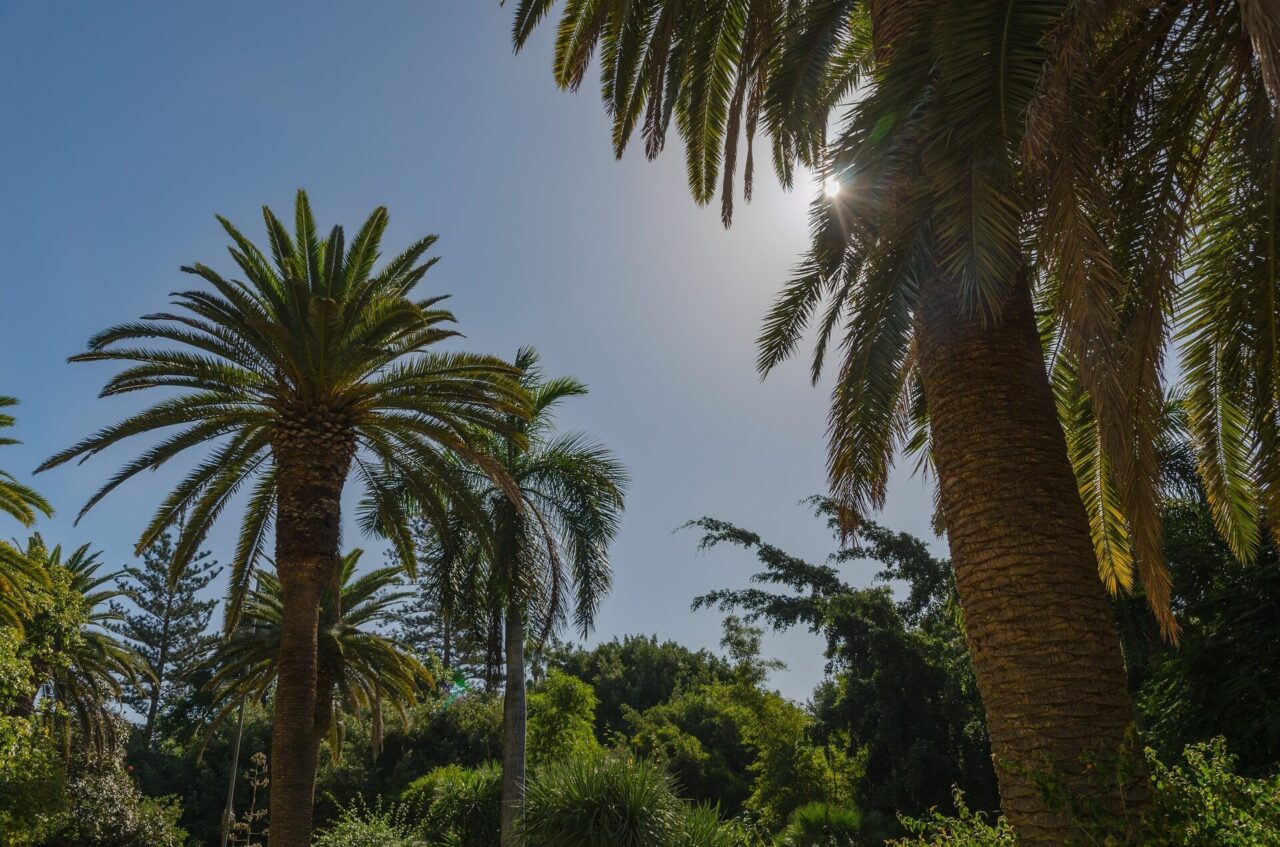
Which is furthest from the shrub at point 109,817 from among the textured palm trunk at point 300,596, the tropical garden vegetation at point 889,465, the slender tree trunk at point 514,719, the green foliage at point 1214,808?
the green foliage at point 1214,808

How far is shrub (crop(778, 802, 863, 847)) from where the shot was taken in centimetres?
1989

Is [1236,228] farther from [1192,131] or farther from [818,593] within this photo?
[818,593]

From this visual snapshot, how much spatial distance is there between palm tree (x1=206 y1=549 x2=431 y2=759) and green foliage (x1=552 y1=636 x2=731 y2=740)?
23.6 meters

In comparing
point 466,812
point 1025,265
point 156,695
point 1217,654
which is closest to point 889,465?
point 1025,265

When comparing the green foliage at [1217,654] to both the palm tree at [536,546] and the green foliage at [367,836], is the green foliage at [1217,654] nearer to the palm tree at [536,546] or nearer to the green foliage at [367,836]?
the palm tree at [536,546]

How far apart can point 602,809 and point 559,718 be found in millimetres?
16520

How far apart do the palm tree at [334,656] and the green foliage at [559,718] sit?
6.25 m

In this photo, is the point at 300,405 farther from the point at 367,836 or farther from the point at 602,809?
the point at 367,836

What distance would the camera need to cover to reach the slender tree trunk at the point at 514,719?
56.0ft

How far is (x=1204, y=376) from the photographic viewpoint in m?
7.89

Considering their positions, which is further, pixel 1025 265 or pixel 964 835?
pixel 964 835

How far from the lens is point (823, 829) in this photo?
20.2m

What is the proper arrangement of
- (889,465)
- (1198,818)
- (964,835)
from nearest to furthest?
(1198,818)
(964,835)
(889,465)

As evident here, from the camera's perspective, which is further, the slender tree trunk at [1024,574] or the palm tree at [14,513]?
the palm tree at [14,513]
